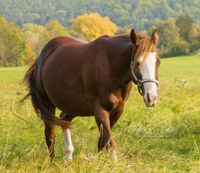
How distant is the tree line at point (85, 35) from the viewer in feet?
208

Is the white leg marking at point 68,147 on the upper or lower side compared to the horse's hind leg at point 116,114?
lower

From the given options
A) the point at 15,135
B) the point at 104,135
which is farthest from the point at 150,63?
the point at 15,135

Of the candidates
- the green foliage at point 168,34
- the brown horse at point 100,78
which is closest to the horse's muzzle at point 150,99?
the brown horse at point 100,78

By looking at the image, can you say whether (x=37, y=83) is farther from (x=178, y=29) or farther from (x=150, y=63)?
(x=178, y=29)

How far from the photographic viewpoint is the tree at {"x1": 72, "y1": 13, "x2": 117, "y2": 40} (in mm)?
78688

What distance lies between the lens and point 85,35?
78.4 meters

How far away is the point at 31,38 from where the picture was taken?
83000 mm

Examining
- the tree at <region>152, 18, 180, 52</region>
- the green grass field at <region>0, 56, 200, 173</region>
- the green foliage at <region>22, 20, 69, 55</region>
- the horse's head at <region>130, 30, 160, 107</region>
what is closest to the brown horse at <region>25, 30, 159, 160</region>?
the horse's head at <region>130, 30, 160, 107</region>

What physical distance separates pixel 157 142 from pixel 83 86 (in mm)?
2142

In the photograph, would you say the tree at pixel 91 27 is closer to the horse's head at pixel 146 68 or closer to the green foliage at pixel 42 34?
the green foliage at pixel 42 34

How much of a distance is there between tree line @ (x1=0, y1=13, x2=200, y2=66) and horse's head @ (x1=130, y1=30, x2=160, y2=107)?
4713cm

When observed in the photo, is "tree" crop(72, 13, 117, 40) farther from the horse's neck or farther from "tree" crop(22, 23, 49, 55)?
the horse's neck

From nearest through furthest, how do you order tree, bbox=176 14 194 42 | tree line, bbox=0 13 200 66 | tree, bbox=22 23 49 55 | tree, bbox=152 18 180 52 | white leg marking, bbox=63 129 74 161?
1. white leg marking, bbox=63 129 74 161
2. tree line, bbox=0 13 200 66
3. tree, bbox=176 14 194 42
4. tree, bbox=152 18 180 52
5. tree, bbox=22 23 49 55

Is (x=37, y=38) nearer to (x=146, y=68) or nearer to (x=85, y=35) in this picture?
(x=85, y=35)
